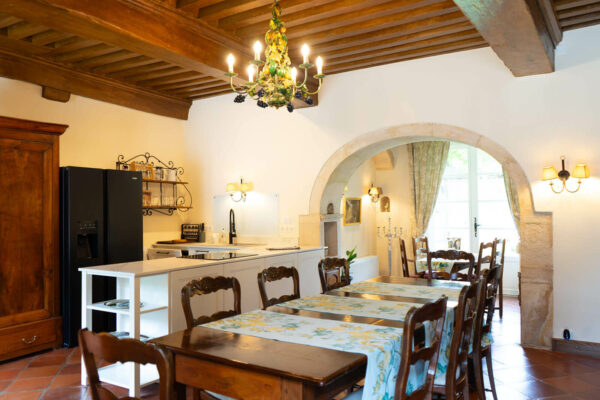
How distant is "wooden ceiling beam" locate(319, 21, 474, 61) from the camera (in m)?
4.51

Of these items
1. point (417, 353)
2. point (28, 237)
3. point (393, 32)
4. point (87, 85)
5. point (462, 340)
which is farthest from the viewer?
point (87, 85)

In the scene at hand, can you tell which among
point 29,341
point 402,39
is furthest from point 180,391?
point 402,39

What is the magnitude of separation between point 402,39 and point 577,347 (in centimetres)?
349

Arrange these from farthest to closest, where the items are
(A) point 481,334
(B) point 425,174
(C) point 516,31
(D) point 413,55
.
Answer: (B) point 425,174
(D) point 413,55
(C) point 516,31
(A) point 481,334

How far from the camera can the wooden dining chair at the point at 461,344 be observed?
8.20 ft

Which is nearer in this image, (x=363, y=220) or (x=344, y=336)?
(x=344, y=336)

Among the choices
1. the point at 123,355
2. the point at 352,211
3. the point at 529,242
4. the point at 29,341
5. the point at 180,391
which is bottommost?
the point at 29,341

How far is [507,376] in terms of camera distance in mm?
4035

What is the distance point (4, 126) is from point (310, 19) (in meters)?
3.05

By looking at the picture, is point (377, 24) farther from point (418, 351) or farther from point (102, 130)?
point (102, 130)

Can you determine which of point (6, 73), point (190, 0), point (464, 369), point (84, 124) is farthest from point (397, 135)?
point (6, 73)

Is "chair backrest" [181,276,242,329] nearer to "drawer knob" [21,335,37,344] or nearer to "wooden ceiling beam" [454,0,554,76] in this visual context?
"wooden ceiling beam" [454,0,554,76]

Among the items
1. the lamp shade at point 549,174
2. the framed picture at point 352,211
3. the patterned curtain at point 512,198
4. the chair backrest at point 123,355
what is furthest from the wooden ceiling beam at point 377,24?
the patterned curtain at point 512,198

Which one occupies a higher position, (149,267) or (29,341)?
(149,267)
